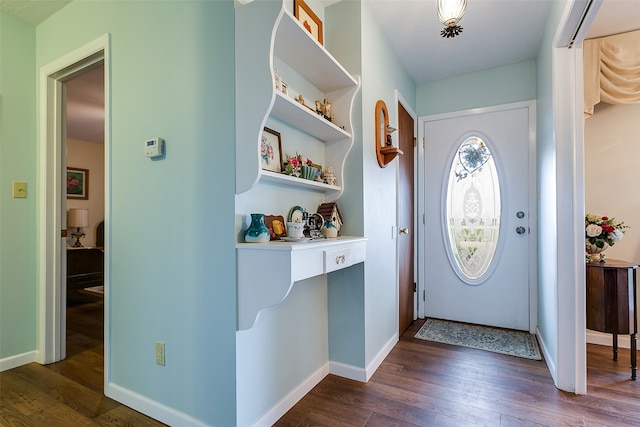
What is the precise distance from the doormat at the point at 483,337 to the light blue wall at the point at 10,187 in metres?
3.04

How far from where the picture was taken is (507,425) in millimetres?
1618

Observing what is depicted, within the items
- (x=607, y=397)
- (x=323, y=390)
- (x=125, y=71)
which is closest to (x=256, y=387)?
(x=323, y=390)

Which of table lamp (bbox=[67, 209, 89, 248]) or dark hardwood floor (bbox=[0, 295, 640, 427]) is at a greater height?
table lamp (bbox=[67, 209, 89, 248])

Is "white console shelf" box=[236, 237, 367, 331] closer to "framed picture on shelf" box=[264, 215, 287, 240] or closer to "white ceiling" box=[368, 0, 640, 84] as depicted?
"framed picture on shelf" box=[264, 215, 287, 240]

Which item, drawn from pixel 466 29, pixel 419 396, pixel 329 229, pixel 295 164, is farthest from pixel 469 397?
pixel 466 29

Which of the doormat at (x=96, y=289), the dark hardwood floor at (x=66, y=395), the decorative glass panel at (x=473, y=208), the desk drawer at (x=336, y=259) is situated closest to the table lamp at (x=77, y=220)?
the doormat at (x=96, y=289)

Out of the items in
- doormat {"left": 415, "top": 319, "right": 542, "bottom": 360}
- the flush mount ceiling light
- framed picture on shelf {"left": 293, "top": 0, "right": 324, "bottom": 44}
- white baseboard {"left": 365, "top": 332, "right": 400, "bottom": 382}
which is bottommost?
doormat {"left": 415, "top": 319, "right": 542, "bottom": 360}

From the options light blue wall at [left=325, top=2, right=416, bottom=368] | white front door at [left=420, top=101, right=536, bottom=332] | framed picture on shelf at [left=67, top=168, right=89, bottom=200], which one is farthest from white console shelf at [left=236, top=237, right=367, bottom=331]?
framed picture on shelf at [left=67, top=168, right=89, bottom=200]

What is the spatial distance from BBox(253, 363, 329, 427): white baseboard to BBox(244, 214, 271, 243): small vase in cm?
87

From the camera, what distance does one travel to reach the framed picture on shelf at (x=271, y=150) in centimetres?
162

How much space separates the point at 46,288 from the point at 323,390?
2.08 m

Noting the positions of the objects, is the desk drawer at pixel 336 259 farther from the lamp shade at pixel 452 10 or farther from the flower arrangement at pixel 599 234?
the flower arrangement at pixel 599 234

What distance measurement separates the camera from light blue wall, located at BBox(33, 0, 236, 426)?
147cm

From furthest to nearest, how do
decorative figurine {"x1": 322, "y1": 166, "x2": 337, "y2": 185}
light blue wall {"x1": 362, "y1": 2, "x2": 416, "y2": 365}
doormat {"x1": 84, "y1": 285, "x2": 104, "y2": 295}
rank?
1. doormat {"x1": 84, "y1": 285, "x2": 104, "y2": 295}
2. light blue wall {"x1": 362, "y1": 2, "x2": 416, "y2": 365}
3. decorative figurine {"x1": 322, "y1": 166, "x2": 337, "y2": 185}
